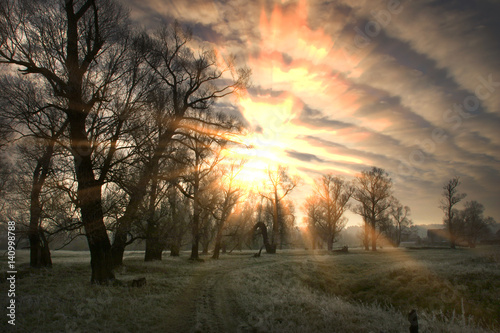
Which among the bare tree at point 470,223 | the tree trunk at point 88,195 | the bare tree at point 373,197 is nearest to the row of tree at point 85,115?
the tree trunk at point 88,195

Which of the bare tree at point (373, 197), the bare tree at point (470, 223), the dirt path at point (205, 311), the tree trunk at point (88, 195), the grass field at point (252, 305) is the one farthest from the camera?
the bare tree at point (470, 223)

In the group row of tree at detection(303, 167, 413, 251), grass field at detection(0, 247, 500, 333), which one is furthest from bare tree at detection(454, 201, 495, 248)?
grass field at detection(0, 247, 500, 333)

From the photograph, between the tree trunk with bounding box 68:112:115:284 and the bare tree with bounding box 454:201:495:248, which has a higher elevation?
the tree trunk with bounding box 68:112:115:284

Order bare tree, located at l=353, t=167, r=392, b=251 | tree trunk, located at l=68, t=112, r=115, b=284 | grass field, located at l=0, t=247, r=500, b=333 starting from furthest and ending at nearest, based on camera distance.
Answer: bare tree, located at l=353, t=167, r=392, b=251 < tree trunk, located at l=68, t=112, r=115, b=284 < grass field, located at l=0, t=247, r=500, b=333

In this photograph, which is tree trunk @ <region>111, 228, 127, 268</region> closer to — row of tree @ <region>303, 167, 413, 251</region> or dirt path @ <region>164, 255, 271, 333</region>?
dirt path @ <region>164, 255, 271, 333</region>

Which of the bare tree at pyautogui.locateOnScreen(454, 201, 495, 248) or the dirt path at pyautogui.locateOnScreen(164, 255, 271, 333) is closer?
the dirt path at pyautogui.locateOnScreen(164, 255, 271, 333)

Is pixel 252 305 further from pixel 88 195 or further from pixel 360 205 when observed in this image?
pixel 360 205

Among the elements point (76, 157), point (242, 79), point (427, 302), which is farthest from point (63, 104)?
point (427, 302)

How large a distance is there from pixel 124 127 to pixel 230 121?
7611mm

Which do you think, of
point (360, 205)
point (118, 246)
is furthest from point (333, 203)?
point (118, 246)

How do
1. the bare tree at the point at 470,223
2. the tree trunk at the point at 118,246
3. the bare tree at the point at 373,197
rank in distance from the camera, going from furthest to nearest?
the bare tree at the point at 470,223
the bare tree at the point at 373,197
the tree trunk at the point at 118,246

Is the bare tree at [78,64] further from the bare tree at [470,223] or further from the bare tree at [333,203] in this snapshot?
the bare tree at [470,223]

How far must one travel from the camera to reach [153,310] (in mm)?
8266

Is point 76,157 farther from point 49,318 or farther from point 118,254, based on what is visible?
point 118,254
